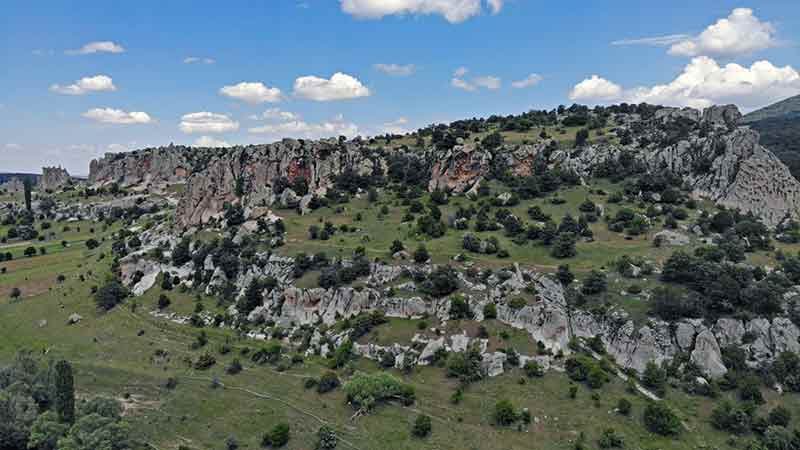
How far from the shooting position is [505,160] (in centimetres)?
9788

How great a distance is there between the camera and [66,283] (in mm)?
83812

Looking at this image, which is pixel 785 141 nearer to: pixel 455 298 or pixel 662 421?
pixel 455 298

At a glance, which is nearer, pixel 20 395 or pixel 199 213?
pixel 20 395

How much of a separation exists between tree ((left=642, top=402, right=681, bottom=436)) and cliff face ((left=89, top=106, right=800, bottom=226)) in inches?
2017

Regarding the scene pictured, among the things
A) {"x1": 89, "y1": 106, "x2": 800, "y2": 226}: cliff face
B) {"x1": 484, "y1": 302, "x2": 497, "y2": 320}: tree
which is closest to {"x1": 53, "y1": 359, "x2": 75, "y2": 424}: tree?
{"x1": 484, "y1": 302, "x2": 497, "y2": 320}: tree

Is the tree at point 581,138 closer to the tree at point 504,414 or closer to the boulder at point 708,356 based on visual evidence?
the boulder at point 708,356

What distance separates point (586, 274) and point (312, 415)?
3550cm

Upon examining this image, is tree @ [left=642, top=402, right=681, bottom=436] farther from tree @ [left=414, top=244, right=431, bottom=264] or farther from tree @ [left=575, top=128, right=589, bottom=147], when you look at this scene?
tree @ [left=575, top=128, right=589, bottom=147]

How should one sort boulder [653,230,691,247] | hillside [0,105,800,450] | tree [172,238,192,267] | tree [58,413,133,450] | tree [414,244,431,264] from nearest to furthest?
1. tree [58,413,133,450]
2. hillside [0,105,800,450]
3. tree [414,244,431,264]
4. boulder [653,230,691,247]
5. tree [172,238,192,267]

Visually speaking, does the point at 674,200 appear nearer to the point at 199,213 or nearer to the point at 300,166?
the point at 300,166

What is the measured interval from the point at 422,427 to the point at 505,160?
221 ft

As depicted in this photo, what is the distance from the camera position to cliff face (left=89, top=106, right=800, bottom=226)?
80125mm

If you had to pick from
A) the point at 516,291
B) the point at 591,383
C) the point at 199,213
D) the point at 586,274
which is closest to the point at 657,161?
the point at 586,274

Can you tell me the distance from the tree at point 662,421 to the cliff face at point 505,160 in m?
51.2
